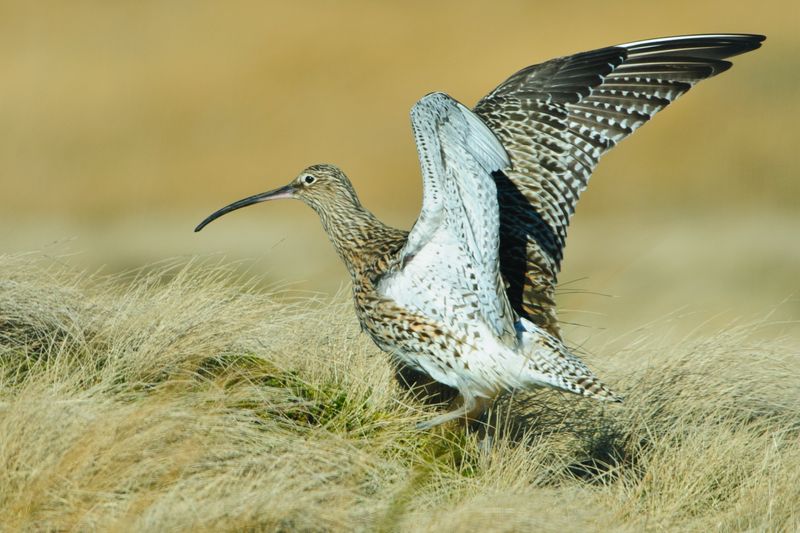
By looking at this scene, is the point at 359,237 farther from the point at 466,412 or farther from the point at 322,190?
the point at 466,412

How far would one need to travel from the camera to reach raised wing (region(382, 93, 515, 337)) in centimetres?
523

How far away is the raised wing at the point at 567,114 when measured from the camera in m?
6.51

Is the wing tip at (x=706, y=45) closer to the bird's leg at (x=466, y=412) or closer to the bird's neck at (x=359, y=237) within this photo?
the bird's neck at (x=359, y=237)

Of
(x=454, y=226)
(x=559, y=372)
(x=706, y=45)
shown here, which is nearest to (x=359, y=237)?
(x=454, y=226)

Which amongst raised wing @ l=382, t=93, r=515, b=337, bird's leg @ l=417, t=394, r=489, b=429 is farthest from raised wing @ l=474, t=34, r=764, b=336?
bird's leg @ l=417, t=394, r=489, b=429

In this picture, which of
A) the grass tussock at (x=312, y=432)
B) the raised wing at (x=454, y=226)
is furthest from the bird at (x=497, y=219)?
the grass tussock at (x=312, y=432)

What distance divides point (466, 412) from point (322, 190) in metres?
1.64

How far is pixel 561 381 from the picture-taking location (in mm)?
5523

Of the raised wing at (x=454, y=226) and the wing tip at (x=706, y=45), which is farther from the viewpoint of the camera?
the wing tip at (x=706, y=45)

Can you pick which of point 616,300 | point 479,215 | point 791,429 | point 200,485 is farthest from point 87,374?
point 616,300

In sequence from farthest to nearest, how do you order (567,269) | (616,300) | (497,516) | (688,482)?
(567,269) < (616,300) < (688,482) < (497,516)

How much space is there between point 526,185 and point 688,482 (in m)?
2.01

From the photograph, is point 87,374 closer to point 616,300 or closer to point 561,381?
point 561,381

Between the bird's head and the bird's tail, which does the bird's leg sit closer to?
the bird's tail
